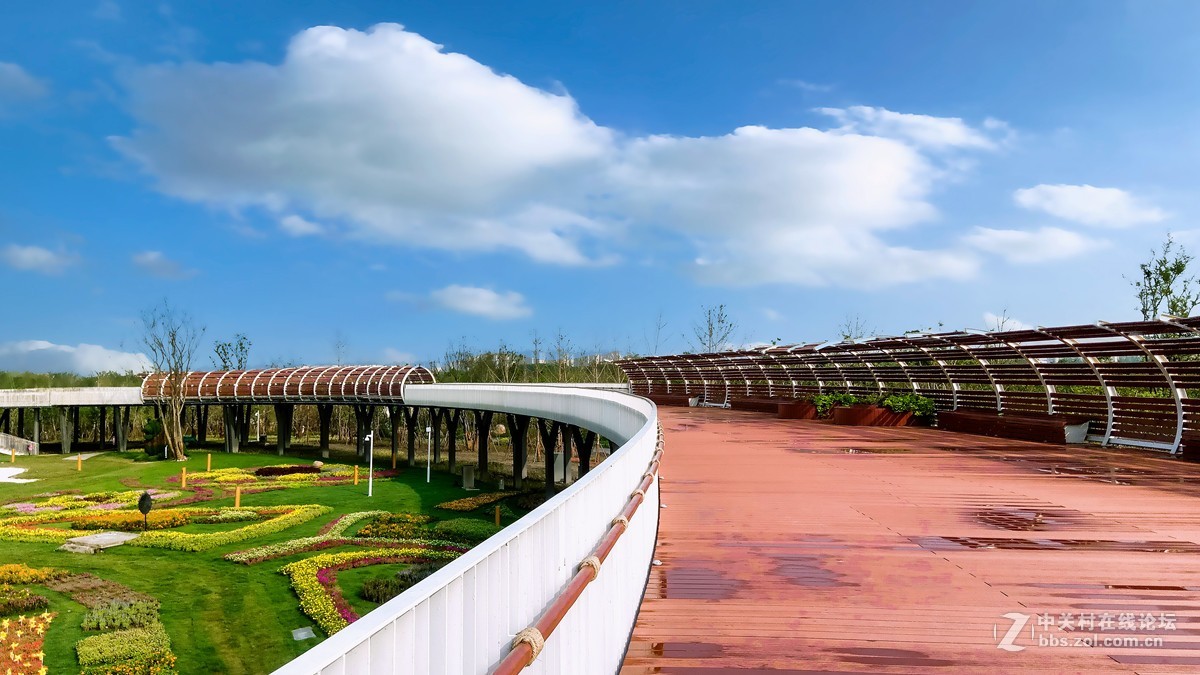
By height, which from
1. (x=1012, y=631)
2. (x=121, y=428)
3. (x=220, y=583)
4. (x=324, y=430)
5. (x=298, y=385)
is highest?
(x=298, y=385)

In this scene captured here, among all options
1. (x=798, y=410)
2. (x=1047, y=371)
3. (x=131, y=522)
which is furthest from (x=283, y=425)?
(x=1047, y=371)

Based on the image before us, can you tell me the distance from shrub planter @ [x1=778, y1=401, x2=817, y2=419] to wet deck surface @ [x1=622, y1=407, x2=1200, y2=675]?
35.9 ft

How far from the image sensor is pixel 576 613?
308cm

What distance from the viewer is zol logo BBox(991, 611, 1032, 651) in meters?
3.93

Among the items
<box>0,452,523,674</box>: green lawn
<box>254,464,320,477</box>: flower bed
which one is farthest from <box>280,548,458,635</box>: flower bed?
<box>254,464,320,477</box>: flower bed

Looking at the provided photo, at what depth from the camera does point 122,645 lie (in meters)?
14.1

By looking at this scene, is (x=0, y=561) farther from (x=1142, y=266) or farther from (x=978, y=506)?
(x=1142, y=266)

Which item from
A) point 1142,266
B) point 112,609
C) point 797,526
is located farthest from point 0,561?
point 1142,266

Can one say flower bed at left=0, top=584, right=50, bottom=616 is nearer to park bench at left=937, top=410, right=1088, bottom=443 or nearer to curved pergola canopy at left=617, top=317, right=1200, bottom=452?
curved pergola canopy at left=617, top=317, right=1200, bottom=452

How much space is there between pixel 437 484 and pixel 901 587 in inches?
1326

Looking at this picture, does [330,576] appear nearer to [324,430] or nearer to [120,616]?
[120,616]

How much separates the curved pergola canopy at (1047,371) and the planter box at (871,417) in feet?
2.77

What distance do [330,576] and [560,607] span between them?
726 inches

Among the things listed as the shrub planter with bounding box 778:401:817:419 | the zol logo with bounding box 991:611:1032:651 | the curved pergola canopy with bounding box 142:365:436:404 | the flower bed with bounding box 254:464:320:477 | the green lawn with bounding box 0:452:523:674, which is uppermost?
the curved pergola canopy with bounding box 142:365:436:404
